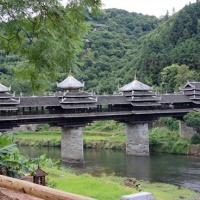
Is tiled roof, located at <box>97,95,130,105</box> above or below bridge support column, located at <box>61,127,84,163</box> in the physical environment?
Answer: above

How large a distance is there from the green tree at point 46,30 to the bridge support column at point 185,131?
27.6m

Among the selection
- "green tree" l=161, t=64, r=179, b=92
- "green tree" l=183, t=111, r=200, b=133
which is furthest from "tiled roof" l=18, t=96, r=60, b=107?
"green tree" l=161, t=64, r=179, b=92

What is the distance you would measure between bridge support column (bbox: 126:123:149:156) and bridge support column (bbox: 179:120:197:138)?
4.17 metres

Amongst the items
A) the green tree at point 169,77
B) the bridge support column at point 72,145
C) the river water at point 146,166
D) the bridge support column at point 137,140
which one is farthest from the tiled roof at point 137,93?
the green tree at point 169,77

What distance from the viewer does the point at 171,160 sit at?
91.2 feet

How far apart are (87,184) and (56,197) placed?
8110 millimetres

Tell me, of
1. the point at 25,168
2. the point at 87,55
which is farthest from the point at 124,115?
the point at 87,55

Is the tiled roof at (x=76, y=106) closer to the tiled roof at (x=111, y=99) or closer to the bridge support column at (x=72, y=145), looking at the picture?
the tiled roof at (x=111, y=99)

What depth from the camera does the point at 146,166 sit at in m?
26.1

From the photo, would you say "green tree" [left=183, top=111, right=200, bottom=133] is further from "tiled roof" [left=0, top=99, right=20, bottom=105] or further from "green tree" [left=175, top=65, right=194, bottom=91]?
"tiled roof" [left=0, top=99, right=20, bottom=105]

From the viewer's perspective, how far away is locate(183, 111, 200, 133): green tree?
99.2 feet

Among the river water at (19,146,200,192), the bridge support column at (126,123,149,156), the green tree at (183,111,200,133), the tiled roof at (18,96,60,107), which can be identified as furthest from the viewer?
the bridge support column at (126,123,149,156)

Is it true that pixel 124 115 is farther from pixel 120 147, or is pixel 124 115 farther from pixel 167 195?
pixel 167 195

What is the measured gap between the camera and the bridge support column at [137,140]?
101ft
